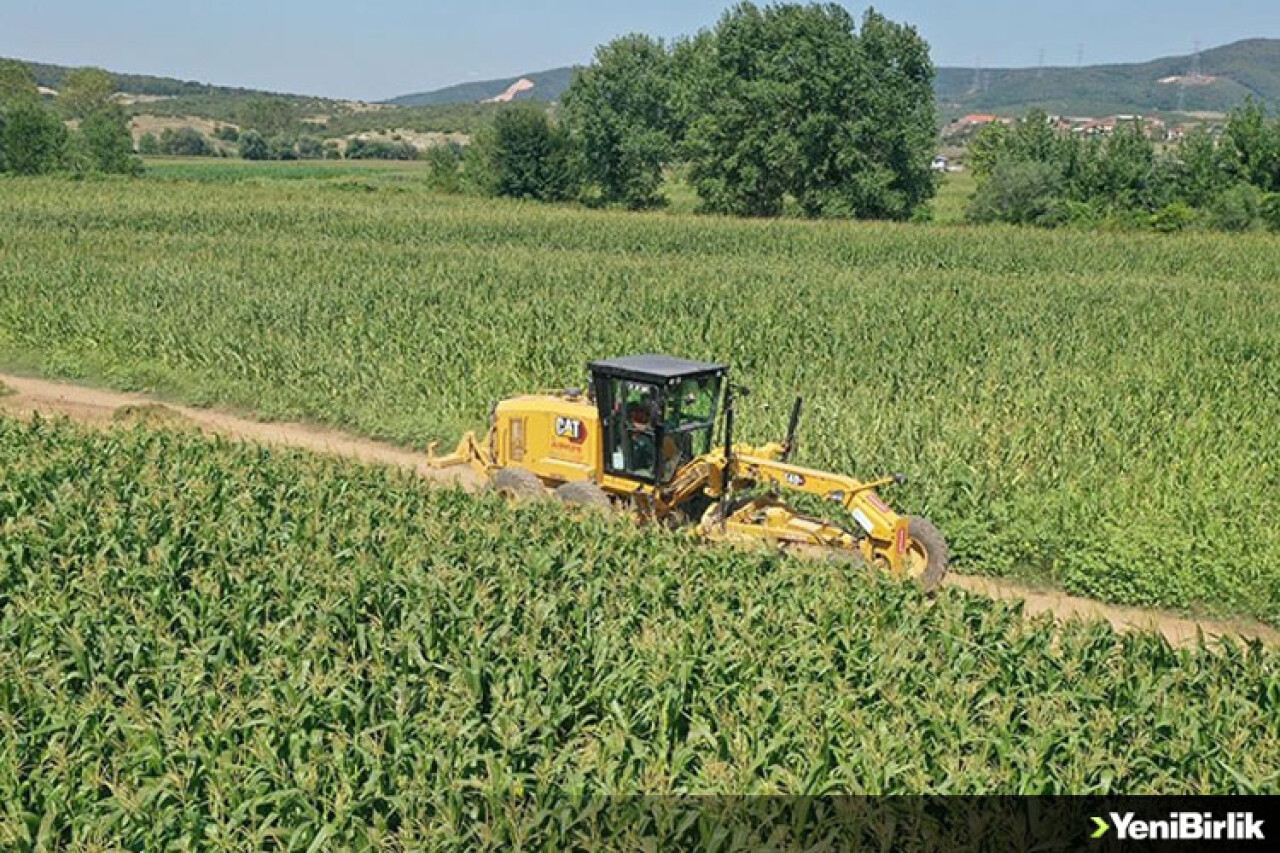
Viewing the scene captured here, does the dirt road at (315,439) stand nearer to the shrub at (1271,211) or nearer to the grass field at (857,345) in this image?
the grass field at (857,345)

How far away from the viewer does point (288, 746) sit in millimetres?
7461

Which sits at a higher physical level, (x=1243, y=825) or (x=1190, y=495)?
(x=1243, y=825)

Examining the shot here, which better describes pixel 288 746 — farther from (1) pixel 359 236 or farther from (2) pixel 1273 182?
(2) pixel 1273 182

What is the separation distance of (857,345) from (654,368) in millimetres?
10061

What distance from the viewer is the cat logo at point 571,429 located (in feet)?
43.8

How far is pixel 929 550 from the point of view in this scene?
11719 millimetres

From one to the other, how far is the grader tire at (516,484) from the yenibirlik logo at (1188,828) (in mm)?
7687

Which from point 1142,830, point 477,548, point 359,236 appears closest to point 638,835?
point 1142,830

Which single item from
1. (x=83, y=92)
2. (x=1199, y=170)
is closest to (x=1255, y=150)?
(x=1199, y=170)

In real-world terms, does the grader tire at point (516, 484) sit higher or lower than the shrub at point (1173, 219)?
higher

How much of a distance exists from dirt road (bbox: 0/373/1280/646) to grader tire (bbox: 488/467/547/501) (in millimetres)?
720

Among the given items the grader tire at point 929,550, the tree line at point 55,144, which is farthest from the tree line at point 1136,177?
the tree line at point 55,144

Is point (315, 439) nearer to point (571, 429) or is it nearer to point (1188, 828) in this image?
point (571, 429)

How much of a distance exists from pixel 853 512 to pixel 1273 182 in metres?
51.9
